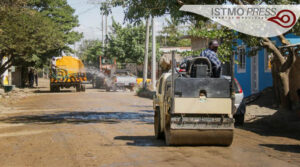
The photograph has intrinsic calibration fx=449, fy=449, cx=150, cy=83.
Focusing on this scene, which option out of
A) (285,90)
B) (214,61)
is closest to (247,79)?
(285,90)

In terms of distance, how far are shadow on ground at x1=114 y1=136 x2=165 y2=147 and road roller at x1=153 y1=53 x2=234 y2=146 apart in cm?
70

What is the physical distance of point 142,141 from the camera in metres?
10.4

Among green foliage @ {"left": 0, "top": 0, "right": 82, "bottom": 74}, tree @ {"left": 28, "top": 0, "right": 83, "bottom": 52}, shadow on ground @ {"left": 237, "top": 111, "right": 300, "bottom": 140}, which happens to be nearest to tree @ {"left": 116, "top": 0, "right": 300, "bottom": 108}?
shadow on ground @ {"left": 237, "top": 111, "right": 300, "bottom": 140}

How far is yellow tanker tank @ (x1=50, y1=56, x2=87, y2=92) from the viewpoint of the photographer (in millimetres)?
40062

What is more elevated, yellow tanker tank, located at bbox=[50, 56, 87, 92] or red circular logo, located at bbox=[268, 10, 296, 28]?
red circular logo, located at bbox=[268, 10, 296, 28]

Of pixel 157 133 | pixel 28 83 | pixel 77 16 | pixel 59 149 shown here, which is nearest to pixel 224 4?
pixel 157 133

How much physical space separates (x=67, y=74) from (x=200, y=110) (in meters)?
32.6

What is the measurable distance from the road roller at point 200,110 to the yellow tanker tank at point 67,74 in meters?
31.8

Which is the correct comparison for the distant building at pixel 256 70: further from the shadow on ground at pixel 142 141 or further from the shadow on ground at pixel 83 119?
the shadow on ground at pixel 142 141

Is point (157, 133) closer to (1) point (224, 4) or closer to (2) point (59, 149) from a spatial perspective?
(2) point (59, 149)

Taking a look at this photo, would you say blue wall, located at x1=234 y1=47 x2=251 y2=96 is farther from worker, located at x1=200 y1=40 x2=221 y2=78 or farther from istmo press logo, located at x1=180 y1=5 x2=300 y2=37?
worker, located at x1=200 y1=40 x2=221 y2=78

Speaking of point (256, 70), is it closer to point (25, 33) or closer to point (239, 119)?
point (239, 119)

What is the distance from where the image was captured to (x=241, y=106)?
13.9m

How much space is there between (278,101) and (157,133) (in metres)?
7.80
